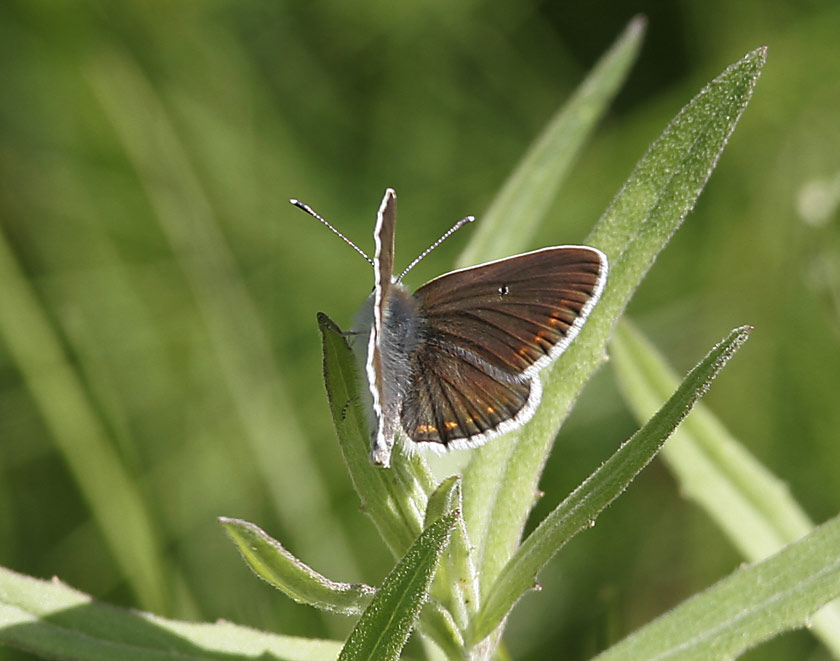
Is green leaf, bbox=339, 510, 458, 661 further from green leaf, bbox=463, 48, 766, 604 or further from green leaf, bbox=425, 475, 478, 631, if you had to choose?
green leaf, bbox=463, 48, 766, 604

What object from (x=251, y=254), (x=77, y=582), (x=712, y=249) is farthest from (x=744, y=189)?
(x=77, y=582)

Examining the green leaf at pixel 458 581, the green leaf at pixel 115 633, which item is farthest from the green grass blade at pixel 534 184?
the green leaf at pixel 115 633

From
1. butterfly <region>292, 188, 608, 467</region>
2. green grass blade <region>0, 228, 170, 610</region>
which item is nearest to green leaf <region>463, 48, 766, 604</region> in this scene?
butterfly <region>292, 188, 608, 467</region>

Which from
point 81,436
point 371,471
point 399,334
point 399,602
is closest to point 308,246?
point 81,436

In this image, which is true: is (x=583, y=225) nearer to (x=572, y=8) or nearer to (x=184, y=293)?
(x=572, y=8)

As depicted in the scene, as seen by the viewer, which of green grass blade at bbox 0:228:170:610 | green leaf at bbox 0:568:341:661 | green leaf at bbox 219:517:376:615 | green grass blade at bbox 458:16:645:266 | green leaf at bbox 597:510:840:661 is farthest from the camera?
green grass blade at bbox 0:228:170:610

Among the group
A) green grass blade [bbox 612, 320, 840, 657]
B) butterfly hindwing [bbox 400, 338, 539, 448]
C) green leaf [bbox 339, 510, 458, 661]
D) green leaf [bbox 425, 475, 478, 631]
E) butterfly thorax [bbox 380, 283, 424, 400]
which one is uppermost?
butterfly thorax [bbox 380, 283, 424, 400]

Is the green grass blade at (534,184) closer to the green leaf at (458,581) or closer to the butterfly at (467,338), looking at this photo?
the butterfly at (467,338)
